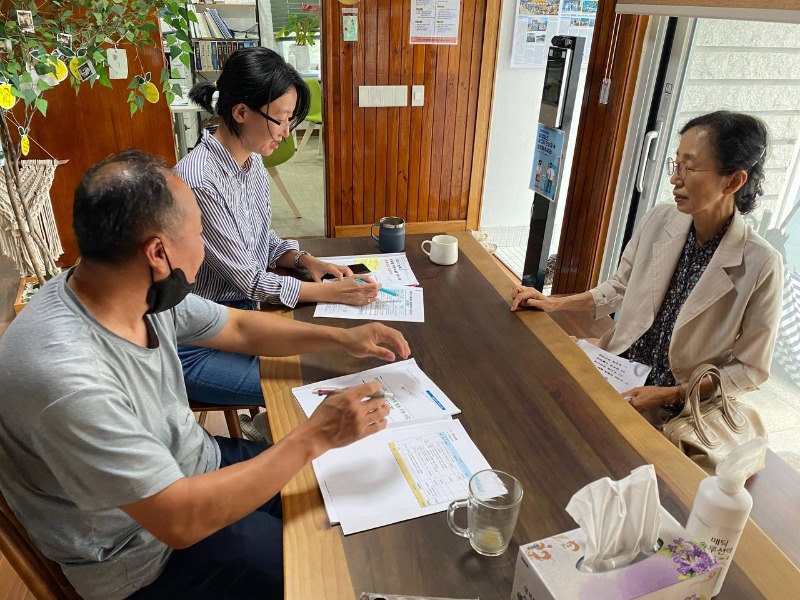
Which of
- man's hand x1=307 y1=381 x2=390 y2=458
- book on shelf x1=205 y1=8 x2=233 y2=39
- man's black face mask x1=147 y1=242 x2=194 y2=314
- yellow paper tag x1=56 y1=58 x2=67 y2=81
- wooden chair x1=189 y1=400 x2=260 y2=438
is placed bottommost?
wooden chair x1=189 y1=400 x2=260 y2=438

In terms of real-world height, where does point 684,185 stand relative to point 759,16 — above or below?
below

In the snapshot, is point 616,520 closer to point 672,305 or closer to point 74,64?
point 672,305

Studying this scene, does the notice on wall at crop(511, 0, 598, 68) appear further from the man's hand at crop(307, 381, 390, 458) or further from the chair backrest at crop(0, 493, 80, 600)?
the chair backrest at crop(0, 493, 80, 600)

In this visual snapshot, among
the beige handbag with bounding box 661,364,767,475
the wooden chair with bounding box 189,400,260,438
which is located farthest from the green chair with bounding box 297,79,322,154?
the beige handbag with bounding box 661,364,767,475

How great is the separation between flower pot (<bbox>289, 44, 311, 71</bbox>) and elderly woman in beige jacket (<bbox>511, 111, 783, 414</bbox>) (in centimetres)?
461

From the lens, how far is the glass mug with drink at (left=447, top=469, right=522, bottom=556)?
0.84 metres

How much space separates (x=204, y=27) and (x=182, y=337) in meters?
4.94

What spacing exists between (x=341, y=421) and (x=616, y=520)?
1.52ft

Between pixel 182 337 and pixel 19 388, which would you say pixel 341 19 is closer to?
pixel 182 337

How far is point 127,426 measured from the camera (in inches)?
33.0

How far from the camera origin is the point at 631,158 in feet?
8.96

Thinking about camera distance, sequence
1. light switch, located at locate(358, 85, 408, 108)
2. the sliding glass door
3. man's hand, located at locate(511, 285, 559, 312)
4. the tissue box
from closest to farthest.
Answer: the tissue box, man's hand, located at locate(511, 285, 559, 312), the sliding glass door, light switch, located at locate(358, 85, 408, 108)

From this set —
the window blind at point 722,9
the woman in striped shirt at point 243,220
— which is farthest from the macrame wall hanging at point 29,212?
the window blind at point 722,9

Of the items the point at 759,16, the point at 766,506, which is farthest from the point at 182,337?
the point at 759,16
